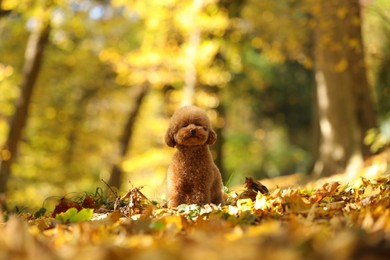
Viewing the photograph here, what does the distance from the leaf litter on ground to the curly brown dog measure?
18 centimetres

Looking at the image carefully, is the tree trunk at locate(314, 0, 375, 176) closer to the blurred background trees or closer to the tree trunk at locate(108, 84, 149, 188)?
the blurred background trees

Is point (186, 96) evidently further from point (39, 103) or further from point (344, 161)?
point (39, 103)

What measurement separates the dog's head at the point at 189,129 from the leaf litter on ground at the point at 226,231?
48 cm

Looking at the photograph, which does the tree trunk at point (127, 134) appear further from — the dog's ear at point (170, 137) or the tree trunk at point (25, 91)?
the dog's ear at point (170, 137)

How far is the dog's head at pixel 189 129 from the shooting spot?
169 inches

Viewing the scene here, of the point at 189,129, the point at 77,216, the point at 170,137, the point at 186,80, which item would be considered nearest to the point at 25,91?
the point at 186,80

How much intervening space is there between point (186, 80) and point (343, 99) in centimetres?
389

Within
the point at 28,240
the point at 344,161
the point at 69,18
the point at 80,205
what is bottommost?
the point at 28,240

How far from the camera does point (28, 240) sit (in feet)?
7.32

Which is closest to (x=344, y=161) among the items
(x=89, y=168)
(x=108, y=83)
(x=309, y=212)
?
(x=309, y=212)

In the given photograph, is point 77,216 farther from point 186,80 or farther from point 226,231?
point 186,80

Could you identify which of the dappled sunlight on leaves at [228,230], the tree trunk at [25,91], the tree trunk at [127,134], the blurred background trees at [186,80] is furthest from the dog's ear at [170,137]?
the tree trunk at [127,134]

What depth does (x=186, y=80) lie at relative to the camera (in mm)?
13703

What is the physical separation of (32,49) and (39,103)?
7.31m
